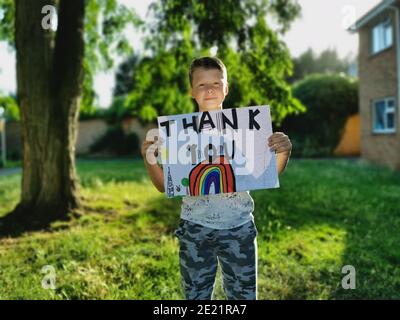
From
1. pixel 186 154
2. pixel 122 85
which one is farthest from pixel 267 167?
pixel 122 85

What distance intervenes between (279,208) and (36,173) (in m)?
3.32

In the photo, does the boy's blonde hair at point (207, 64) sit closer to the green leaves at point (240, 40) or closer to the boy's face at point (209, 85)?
the boy's face at point (209, 85)

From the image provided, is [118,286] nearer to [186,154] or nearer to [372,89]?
[186,154]

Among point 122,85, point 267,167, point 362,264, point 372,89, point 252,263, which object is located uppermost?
point 122,85

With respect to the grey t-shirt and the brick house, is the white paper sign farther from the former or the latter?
the brick house

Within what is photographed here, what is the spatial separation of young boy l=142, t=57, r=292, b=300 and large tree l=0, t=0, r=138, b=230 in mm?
3504

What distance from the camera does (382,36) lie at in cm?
1301

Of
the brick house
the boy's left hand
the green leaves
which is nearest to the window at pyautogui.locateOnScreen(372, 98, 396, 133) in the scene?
the brick house

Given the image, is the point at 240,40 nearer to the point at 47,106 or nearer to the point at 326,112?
the point at 47,106

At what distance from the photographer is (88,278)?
346 centimetres

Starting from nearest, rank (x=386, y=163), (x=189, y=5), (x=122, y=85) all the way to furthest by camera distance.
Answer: (x=189, y=5), (x=386, y=163), (x=122, y=85)

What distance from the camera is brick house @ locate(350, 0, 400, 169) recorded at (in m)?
12.1

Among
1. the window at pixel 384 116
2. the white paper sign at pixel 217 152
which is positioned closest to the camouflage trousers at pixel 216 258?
the white paper sign at pixel 217 152

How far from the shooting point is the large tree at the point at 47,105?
529cm
